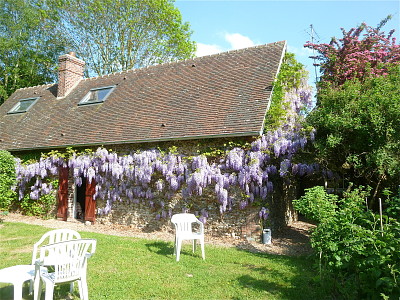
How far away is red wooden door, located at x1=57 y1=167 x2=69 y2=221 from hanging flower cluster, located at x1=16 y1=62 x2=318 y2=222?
0.84 ft

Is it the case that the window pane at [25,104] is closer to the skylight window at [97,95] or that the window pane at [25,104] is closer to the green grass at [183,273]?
the skylight window at [97,95]

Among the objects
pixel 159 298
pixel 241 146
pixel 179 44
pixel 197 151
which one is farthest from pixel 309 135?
pixel 179 44

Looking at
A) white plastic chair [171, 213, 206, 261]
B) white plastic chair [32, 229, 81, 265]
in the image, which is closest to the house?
white plastic chair [171, 213, 206, 261]

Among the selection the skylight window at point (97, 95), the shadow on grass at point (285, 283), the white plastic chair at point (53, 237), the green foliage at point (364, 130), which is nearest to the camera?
the white plastic chair at point (53, 237)

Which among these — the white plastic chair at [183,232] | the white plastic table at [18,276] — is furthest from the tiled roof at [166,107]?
the white plastic table at [18,276]

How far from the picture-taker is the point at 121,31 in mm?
20953

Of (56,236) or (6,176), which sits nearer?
(56,236)

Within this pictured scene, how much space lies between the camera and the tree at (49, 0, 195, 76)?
20.3 meters

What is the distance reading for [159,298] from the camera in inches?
165

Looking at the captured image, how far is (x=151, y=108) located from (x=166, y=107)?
618 mm

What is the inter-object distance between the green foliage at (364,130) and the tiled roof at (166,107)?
1643 mm

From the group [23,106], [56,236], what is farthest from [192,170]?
[23,106]

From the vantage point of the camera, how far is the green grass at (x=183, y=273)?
4.34 metres

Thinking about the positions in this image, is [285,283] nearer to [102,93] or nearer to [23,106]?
Result: [102,93]
